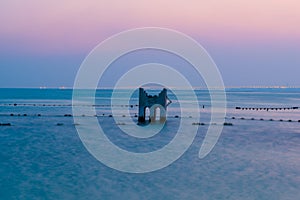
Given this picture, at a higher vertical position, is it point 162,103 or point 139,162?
point 162,103

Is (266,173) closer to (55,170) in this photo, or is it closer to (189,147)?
(189,147)

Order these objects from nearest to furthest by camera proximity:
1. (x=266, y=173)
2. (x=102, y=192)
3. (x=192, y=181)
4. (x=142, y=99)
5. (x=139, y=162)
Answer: (x=102, y=192)
(x=192, y=181)
(x=266, y=173)
(x=139, y=162)
(x=142, y=99)

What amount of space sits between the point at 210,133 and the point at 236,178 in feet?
42.7

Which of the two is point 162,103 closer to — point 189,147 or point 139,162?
point 189,147

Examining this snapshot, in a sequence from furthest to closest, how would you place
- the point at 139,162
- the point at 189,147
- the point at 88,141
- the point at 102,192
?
the point at 88,141, the point at 189,147, the point at 139,162, the point at 102,192

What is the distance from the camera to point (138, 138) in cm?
2528

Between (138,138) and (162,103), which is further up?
(162,103)

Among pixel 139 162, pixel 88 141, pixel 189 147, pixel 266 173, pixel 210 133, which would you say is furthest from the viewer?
pixel 210 133

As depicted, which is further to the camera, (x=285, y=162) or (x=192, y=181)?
(x=285, y=162)

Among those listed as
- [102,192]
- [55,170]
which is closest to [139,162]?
[55,170]

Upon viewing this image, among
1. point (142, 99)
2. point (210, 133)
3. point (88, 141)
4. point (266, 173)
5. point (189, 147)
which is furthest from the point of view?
point (142, 99)

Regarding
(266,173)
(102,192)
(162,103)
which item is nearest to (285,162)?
(266,173)

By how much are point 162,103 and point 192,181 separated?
18240 mm

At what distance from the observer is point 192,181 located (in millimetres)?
15180
